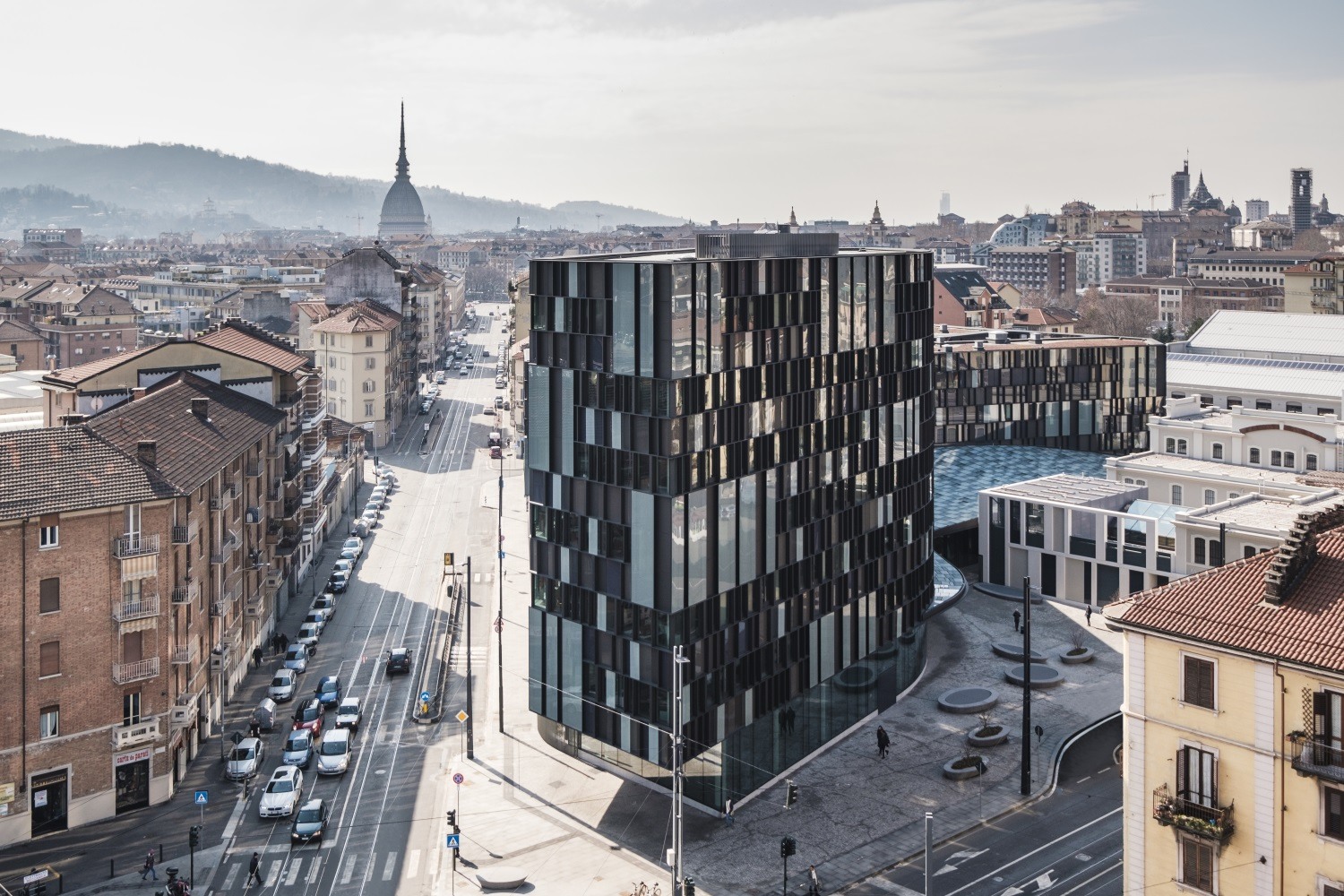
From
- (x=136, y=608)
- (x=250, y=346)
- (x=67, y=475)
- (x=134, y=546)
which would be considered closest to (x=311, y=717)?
(x=136, y=608)

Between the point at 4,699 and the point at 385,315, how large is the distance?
120983mm

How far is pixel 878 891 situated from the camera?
189 feet

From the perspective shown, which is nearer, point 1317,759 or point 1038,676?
point 1317,759

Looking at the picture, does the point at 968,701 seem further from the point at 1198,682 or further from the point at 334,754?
the point at 1198,682

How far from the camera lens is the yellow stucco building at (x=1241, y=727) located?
4178 cm

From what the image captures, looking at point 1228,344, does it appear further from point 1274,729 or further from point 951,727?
point 1274,729

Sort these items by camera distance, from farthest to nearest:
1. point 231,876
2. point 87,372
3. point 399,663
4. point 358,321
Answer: point 358,321 → point 87,372 → point 399,663 → point 231,876

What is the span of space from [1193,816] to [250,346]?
73.7 metres

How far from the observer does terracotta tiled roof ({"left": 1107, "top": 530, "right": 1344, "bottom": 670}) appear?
139ft

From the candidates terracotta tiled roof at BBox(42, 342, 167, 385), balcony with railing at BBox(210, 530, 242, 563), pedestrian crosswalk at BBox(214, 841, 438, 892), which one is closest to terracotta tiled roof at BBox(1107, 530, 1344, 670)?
pedestrian crosswalk at BBox(214, 841, 438, 892)

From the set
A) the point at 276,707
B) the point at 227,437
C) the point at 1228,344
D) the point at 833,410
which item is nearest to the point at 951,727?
the point at 833,410

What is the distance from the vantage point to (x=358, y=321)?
168750 millimetres

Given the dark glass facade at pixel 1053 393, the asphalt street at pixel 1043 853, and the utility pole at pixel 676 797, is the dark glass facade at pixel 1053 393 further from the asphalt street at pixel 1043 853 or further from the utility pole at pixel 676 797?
the utility pole at pixel 676 797

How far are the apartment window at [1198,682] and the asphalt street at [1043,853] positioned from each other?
16.2 m
